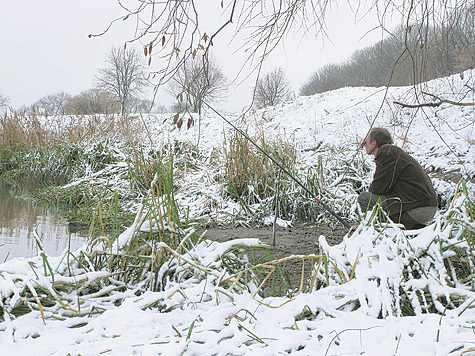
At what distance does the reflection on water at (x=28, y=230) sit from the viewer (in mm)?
3555

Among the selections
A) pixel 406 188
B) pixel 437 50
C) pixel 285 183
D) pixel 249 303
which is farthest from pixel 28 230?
pixel 437 50

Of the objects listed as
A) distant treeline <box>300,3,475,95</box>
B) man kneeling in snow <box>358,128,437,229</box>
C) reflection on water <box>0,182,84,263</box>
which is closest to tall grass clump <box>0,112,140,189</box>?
reflection on water <box>0,182,84,263</box>

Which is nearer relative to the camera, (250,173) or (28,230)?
(28,230)

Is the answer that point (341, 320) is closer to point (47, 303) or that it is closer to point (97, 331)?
point (97, 331)

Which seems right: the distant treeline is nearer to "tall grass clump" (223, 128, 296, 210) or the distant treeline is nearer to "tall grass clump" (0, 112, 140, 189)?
"tall grass clump" (223, 128, 296, 210)

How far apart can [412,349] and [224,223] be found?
134 inches

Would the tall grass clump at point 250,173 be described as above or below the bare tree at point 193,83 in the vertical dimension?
below

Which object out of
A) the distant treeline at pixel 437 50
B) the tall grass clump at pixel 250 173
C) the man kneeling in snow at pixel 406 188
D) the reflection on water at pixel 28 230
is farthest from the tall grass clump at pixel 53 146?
the distant treeline at pixel 437 50

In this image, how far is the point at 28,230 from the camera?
449cm

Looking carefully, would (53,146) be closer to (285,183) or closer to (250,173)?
(250,173)

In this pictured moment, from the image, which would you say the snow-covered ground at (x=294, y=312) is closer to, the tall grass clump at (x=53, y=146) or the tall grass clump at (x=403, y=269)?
the tall grass clump at (x=403, y=269)

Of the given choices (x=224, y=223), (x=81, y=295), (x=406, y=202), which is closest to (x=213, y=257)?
(x=81, y=295)

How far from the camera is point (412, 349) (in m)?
1.34

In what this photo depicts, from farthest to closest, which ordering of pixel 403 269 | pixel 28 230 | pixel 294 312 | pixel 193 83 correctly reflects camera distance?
pixel 28 230, pixel 193 83, pixel 403 269, pixel 294 312
